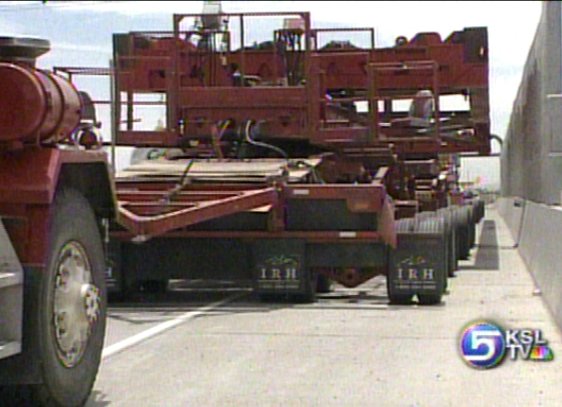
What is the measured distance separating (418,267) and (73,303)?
7365mm

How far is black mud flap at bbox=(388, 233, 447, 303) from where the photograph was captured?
13578 millimetres

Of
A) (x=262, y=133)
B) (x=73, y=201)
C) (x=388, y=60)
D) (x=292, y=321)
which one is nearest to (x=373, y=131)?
(x=262, y=133)

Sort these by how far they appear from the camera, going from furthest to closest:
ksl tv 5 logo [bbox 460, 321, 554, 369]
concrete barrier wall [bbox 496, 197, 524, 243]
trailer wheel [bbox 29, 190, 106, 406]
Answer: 1. concrete barrier wall [bbox 496, 197, 524, 243]
2. ksl tv 5 logo [bbox 460, 321, 554, 369]
3. trailer wheel [bbox 29, 190, 106, 406]

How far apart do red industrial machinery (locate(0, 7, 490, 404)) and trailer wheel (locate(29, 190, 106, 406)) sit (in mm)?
16

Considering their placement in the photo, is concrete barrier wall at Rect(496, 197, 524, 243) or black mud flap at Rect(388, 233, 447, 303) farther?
concrete barrier wall at Rect(496, 197, 524, 243)

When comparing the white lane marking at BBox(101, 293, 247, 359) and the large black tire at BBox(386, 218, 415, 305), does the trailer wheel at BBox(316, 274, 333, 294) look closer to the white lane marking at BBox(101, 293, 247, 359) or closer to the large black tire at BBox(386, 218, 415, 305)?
the white lane marking at BBox(101, 293, 247, 359)

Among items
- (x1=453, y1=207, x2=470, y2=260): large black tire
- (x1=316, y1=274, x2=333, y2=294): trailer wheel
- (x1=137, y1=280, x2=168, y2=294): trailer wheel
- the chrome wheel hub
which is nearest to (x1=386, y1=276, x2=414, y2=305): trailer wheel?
(x1=316, y1=274, x2=333, y2=294): trailer wheel

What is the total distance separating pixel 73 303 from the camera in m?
6.84

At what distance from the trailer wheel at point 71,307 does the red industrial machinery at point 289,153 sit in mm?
4217

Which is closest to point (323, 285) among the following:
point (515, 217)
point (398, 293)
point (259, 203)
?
point (398, 293)

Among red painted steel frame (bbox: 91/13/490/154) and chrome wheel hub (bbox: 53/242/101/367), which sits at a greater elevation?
red painted steel frame (bbox: 91/13/490/154)

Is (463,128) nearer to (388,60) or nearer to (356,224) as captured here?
(388,60)

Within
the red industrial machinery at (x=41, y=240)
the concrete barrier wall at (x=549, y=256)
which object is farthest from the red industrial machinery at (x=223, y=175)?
the concrete barrier wall at (x=549, y=256)

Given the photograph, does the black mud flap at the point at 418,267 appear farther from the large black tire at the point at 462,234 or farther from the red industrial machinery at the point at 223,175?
the large black tire at the point at 462,234
